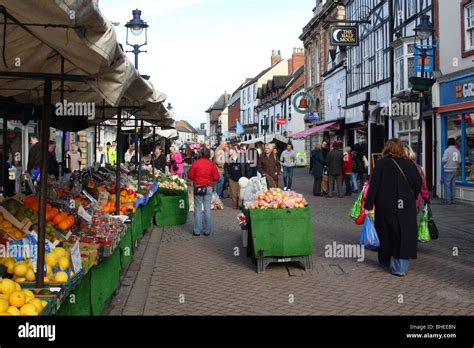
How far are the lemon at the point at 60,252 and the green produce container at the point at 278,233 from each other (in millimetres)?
3391

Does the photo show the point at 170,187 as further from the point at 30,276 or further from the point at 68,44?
the point at 68,44

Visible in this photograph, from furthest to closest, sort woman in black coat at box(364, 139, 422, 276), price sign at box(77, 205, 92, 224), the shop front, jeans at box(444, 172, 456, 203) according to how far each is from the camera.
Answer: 1. the shop front
2. jeans at box(444, 172, 456, 203)
3. woman in black coat at box(364, 139, 422, 276)
4. price sign at box(77, 205, 92, 224)

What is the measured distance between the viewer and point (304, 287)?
719cm

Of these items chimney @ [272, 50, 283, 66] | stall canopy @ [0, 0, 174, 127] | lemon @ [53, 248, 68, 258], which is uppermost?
chimney @ [272, 50, 283, 66]

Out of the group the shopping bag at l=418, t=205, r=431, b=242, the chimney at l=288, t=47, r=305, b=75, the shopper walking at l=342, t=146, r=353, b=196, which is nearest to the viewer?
the shopping bag at l=418, t=205, r=431, b=242

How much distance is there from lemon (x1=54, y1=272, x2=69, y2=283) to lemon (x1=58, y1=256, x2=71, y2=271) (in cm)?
15

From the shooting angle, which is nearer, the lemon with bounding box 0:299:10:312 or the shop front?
the lemon with bounding box 0:299:10:312

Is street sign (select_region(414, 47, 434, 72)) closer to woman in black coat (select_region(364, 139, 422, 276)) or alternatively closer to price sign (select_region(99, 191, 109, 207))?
woman in black coat (select_region(364, 139, 422, 276))

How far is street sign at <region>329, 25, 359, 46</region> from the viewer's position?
83.5 feet

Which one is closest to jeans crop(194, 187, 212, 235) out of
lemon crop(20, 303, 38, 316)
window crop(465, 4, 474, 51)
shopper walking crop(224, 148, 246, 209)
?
shopper walking crop(224, 148, 246, 209)

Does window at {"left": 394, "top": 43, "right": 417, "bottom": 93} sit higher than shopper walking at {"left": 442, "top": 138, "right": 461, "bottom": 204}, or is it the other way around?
window at {"left": 394, "top": 43, "right": 417, "bottom": 93}

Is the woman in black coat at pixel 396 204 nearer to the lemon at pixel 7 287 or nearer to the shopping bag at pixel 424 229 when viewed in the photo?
the shopping bag at pixel 424 229
